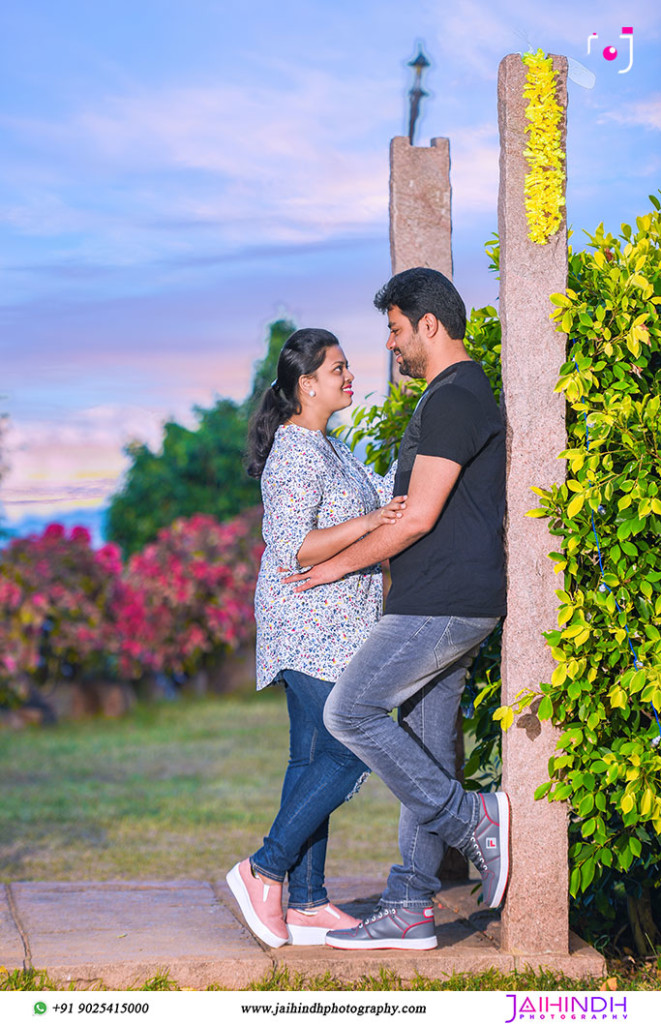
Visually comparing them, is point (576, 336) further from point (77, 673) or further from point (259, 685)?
point (77, 673)

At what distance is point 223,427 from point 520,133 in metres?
13.0

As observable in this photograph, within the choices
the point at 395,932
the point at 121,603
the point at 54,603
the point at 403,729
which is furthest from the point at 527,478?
the point at 121,603

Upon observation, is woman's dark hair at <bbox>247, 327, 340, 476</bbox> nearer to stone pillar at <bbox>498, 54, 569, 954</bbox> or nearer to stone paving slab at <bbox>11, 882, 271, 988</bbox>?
stone pillar at <bbox>498, 54, 569, 954</bbox>

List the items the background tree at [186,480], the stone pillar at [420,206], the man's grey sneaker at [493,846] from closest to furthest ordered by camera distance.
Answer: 1. the man's grey sneaker at [493,846]
2. the stone pillar at [420,206]
3. the background tree at [186,480]

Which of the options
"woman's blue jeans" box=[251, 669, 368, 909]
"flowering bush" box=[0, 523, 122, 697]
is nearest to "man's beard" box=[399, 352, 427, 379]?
"woman's blue jeans" box=[251, 669, 368, 909]

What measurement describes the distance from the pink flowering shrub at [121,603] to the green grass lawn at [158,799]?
1.95ft

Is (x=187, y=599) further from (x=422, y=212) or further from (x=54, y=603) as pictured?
(x=422, y=212)

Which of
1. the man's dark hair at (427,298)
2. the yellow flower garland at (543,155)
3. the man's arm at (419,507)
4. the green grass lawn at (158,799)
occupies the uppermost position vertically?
the yellow flower garland at (543,155)

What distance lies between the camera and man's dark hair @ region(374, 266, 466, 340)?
3.50 metres

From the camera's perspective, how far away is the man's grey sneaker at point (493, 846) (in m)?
3.47

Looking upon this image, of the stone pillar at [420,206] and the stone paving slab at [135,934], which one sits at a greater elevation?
the stone pillar at [420,206]

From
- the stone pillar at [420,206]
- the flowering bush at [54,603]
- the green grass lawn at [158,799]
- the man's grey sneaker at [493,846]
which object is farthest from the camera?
the flowering bush at [54,603]
